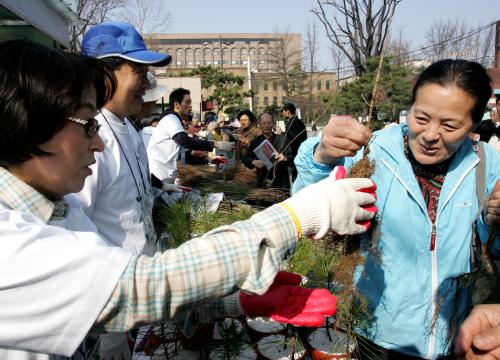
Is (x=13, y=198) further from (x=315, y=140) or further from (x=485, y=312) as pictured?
(x=485, y=312)

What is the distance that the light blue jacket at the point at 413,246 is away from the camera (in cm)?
136

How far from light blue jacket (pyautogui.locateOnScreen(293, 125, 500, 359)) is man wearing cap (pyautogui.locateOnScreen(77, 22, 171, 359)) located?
734 mm

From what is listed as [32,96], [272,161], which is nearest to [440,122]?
[32,96]

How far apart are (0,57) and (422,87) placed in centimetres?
126

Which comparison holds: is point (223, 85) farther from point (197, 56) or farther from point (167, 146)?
point (197, 56)

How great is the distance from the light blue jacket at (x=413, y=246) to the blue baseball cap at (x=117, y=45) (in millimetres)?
922

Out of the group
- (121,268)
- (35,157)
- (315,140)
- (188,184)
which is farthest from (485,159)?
(188,184)

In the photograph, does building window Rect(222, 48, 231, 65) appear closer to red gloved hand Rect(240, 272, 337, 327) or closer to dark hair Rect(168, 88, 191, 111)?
dark hair Rect(168, 88, 191, 111)

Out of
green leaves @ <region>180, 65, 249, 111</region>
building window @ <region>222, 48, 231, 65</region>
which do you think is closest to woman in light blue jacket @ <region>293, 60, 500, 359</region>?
green leaves @ <region>180, 65, 249, 111</region>

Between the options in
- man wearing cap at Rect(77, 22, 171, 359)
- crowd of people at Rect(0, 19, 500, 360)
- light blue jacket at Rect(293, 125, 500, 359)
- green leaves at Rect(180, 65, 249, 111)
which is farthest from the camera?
green leaves at Rect(180, 65, 249, 111)

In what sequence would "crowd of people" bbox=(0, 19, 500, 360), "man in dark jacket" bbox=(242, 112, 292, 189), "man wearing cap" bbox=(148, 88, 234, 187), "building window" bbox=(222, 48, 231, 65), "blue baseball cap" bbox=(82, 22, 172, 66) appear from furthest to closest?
"building window" bbox=(222, 48, 231, 65), "man in dark jacket" bbox=(242, 112, 292, 189), "man wearing cap" bbox=(148, 88, 234, 187), "blue baseball cap" bbox=(82, 22, 172, 66), "crowd of people" bbox=(0, 19, 500, 360)

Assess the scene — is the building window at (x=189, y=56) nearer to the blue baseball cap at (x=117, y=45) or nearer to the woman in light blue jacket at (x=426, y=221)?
the blue baseball cap at (x=117, y=45)

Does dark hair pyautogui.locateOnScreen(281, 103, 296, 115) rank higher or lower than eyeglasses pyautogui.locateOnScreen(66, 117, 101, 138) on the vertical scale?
higher

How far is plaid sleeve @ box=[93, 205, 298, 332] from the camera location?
77cm
